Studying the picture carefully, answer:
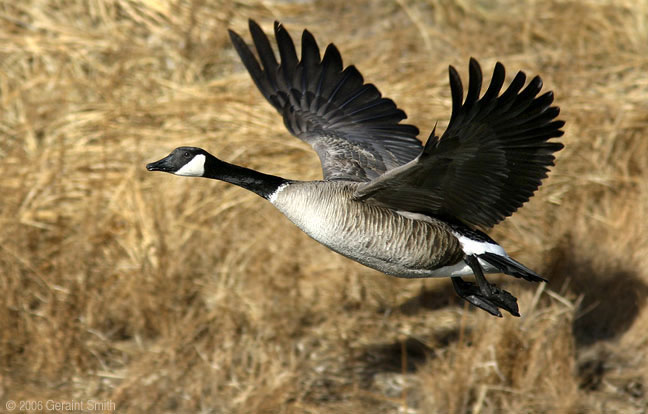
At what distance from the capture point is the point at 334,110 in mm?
5949

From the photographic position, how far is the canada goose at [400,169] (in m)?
4.16

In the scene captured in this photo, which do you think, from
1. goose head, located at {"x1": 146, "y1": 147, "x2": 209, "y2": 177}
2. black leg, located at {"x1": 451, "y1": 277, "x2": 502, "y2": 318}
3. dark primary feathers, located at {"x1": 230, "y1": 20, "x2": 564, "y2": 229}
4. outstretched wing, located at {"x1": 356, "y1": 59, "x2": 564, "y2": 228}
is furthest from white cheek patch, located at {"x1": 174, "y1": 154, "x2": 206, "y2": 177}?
black leg, located at {"x1": 451, "y1": 277, "x2": 502, "y2": 318}

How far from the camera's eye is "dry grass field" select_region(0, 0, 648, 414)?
20.5ft

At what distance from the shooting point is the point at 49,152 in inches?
288

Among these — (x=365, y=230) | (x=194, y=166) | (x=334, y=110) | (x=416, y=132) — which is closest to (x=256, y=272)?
(x=334, y=110)

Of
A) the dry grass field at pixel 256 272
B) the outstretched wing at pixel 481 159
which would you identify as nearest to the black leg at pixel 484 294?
the outstretched wing at pixel 481 159

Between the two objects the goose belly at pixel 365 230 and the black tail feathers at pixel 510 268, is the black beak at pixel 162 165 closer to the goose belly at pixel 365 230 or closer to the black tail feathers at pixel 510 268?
the goose belly at pixel 365 230

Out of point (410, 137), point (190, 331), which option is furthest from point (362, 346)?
point (410, 137)

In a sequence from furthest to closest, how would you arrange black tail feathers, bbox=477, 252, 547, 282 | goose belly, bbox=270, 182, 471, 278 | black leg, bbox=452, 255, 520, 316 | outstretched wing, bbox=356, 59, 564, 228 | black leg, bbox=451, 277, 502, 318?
1. black leg, bbox=451, 277, 502, 318
2. black leg, bbox=452, 255, 520, 316
3. black tail feathers, bbox=477, 252, 547, 282
4. goose belly, bbox=270, 182, 471, 278
5. outstretched wing, bbox=356, 59, 564, 228

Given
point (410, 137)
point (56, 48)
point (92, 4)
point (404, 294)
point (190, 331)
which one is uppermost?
point (92, 4)

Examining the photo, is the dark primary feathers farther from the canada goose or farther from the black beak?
the black beak

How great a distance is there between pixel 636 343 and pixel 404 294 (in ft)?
6.25

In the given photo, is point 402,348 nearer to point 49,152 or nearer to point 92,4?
point 49,152

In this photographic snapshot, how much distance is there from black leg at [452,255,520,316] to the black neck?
49.7 inches
